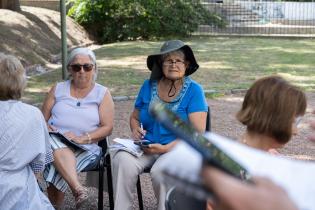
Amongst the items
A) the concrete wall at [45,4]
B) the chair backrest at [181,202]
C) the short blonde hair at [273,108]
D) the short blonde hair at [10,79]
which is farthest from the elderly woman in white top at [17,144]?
the concrete wall at [45,4]

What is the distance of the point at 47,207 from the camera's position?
404cm

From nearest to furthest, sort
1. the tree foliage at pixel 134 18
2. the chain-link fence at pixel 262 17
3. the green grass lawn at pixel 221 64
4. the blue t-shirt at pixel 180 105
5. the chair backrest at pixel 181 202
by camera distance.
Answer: the chair backrest at pixel 181 202 → the blue t-shirt at pixel 180 105 → the green grass lawn at pixel 221 64 → the tree foliage at pixel 134 18 → the chain-link fence at pixel 262 17

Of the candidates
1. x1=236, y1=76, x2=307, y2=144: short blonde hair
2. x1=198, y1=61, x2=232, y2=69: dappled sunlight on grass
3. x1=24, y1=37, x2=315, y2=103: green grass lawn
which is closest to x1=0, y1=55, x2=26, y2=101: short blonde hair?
x1=236, y1=76, x2=307, y2=144: short blonde hair

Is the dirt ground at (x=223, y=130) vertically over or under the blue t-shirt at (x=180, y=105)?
under

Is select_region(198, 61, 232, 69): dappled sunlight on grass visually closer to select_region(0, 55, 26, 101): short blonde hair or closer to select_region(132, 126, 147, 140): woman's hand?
select_region(132, 126, 147, 140): woman's hand

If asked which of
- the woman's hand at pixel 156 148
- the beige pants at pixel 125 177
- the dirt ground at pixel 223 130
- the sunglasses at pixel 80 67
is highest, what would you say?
the sunglasses at pixel 80 67

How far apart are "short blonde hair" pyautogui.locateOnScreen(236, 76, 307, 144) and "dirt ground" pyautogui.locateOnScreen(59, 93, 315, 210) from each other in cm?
317

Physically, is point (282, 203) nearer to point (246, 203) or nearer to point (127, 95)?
point (246, 203)

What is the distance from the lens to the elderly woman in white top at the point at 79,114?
4.84 m

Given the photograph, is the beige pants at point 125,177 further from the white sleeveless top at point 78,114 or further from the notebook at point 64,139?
the white sleeveless top at point 78,114

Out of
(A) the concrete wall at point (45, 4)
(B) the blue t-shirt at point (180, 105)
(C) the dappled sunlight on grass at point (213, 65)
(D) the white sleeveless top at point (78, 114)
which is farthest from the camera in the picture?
(A) the concrete wall at point (45, 4)

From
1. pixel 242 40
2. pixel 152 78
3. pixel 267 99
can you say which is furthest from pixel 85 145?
pixel 242 40

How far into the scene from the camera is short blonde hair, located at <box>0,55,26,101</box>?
156 inches

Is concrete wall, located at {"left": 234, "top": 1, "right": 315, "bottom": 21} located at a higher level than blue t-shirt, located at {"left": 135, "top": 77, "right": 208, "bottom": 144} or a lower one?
higher
